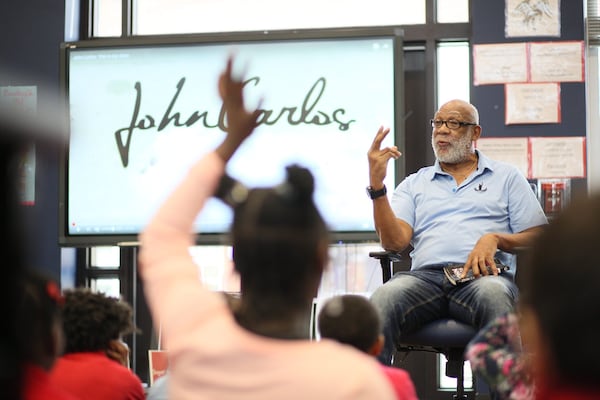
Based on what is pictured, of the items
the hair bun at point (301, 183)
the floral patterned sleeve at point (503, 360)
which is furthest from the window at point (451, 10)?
the hair bun at point (301, 183)

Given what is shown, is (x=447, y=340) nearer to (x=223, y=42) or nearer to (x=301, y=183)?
(x=301, y=183)

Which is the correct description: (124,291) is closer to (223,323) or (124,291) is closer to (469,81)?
(469,81)

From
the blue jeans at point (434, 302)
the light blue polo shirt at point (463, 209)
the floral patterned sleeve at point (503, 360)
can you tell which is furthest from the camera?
the light blue polo shirt at point (463, 209)

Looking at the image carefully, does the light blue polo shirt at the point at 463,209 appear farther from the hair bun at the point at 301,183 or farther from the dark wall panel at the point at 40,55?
the dark wall panel at the point at 40,55

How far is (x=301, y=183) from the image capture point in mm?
1059

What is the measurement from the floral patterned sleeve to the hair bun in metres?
0.45

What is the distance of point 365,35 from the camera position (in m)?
3.76

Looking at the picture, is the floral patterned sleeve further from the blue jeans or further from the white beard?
the white beard

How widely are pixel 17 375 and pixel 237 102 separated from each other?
2.12 ft

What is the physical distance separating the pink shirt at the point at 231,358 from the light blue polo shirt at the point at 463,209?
2.03 m

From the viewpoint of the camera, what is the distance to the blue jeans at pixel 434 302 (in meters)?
2.63

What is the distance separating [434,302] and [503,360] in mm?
1520

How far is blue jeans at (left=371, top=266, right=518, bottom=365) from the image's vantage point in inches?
104

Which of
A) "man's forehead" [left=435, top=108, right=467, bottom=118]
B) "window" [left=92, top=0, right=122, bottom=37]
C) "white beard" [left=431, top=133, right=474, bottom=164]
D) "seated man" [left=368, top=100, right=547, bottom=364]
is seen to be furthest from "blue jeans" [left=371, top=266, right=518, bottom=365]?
"window" [left=92, top=0, right=122, bottom=37]
